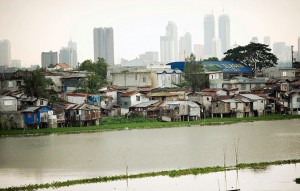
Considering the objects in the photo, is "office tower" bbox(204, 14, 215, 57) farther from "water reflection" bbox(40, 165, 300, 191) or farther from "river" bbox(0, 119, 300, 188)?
"water reflection" bbox(40, 165, 300, 191)

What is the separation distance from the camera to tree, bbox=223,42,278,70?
53.1 metres

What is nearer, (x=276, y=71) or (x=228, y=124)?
(x=228, y=124)

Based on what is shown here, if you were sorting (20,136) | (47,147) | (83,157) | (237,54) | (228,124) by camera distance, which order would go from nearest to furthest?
(83,157), (47,147), (20,136), (228,124), (237,54)

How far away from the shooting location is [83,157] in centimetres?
2159

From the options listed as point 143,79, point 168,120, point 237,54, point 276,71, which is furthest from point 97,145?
point 237,54

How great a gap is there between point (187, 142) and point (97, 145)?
379 cm

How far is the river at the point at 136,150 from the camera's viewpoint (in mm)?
18984

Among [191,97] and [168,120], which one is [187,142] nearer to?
[168,120]

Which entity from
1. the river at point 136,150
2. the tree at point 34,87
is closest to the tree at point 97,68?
the tree at point 34,87

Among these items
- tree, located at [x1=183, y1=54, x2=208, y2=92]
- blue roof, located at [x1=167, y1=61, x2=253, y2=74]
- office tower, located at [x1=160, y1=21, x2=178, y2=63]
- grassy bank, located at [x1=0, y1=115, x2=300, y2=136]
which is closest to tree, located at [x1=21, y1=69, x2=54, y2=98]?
grassy bank, located at [x1=0, y1=115, x2=300, y2=136]

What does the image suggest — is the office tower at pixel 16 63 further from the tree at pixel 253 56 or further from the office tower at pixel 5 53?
the tree at pixel 253 56

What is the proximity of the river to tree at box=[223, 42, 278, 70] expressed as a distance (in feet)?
77.2

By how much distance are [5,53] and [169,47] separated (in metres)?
58.7

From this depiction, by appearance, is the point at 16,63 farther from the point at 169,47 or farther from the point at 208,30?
the point at 208,30
